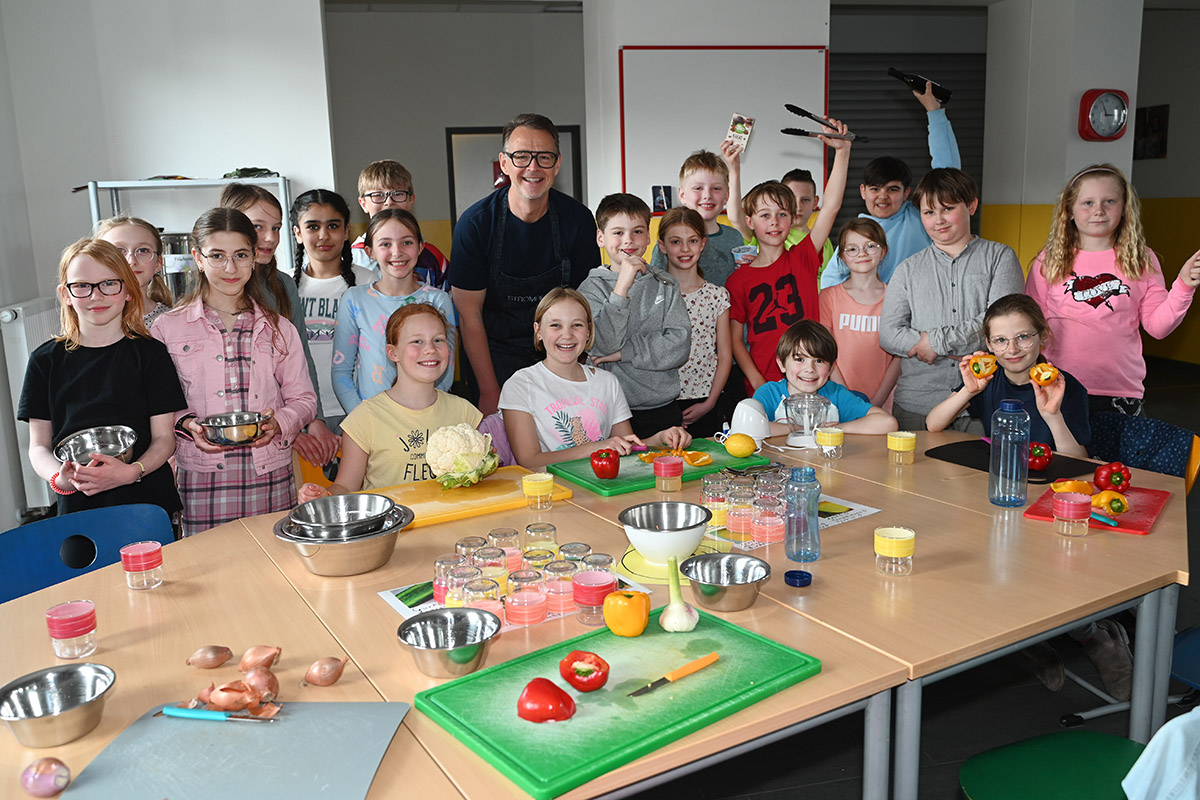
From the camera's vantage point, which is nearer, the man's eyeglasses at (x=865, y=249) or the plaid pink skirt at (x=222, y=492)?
the plaid pink skirt at (x=222, y=492)

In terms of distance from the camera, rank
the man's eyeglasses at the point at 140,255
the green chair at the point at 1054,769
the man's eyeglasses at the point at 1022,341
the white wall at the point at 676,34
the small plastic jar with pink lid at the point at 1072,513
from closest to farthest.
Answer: the green chair at the point at 1054,769 → the small plastic jar with pink lid at the point at 1072,513 → the man's eyeglasses at the point at 1022,341 → the man's eyeglasses at the point at 140,255 → the white wall at the point at 676,34

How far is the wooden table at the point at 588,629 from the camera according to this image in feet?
3.90

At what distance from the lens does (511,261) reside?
3418 millimetres

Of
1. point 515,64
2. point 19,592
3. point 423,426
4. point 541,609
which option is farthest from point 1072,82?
point 19,592

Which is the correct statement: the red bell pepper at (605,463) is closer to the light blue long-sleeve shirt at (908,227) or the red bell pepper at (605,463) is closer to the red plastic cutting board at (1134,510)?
the red plastic cutting board at (1134,510)

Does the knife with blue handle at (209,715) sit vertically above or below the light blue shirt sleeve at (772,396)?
below

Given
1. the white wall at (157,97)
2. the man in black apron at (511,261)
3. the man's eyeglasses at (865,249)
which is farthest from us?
the white wall at (157,97)

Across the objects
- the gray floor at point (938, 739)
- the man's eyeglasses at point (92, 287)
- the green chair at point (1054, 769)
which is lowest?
the gray floor at point (938, 739)

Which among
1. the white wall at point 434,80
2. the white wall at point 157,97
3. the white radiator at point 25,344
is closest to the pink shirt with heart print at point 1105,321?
the white wall at point 157,97

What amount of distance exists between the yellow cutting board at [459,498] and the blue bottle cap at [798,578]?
0.77 metres

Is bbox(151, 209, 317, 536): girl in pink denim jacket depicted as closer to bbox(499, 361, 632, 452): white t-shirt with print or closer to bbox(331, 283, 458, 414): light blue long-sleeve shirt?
bbox(331, 283, 458, 414): light blue long-sleeve shirt

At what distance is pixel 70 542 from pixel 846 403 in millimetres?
2445

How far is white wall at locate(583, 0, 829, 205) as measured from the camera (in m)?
5.91

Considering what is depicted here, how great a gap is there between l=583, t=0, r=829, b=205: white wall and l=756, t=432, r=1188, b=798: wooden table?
169 inches
